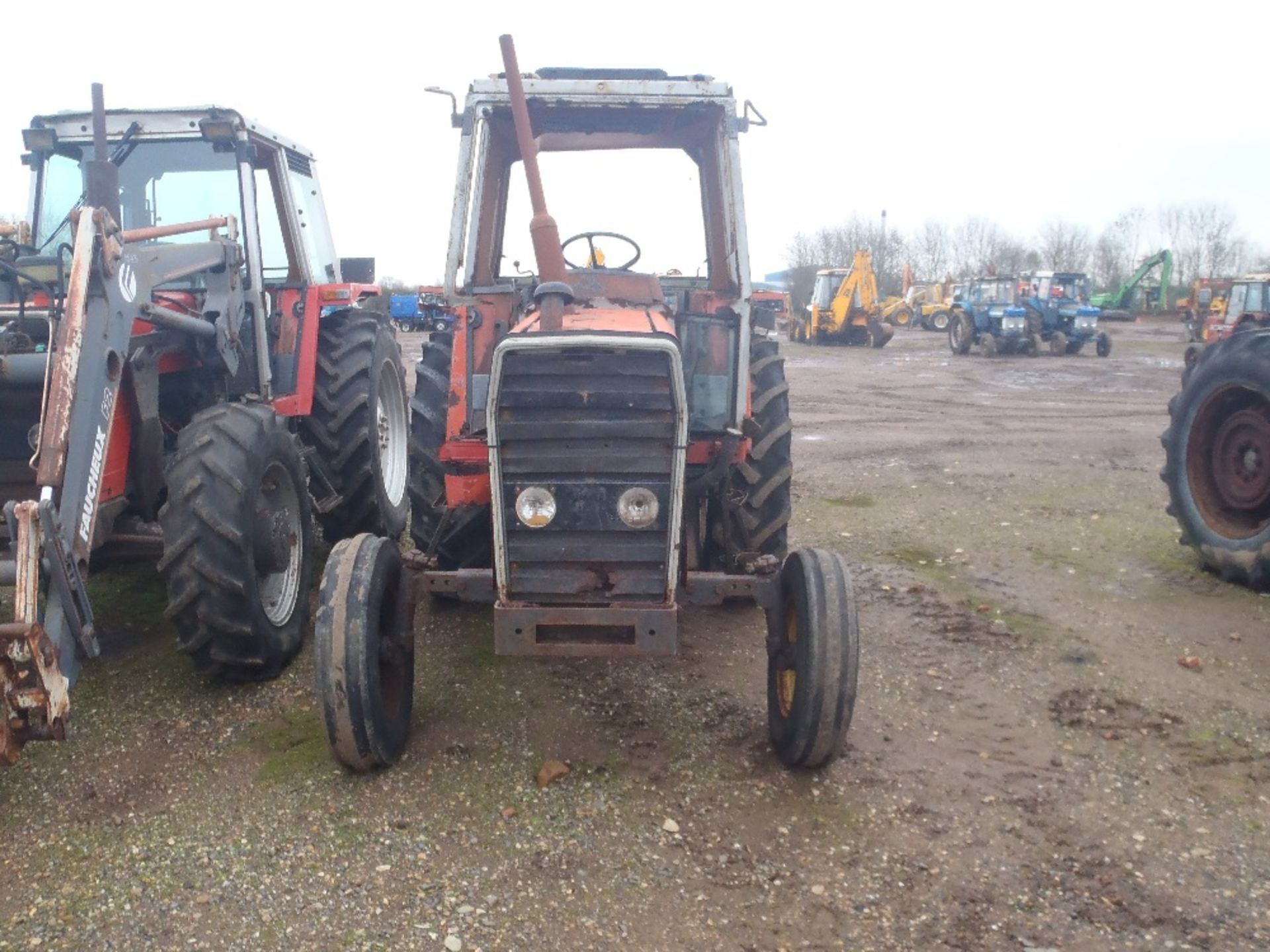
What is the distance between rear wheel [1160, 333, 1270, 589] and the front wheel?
3422mm

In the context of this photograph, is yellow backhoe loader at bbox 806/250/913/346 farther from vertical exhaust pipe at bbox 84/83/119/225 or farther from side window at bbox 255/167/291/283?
vertical exhaust pipe at bbox 84/83/119/225

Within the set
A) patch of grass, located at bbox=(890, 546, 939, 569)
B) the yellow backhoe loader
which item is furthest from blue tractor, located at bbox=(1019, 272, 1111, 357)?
patch of grass, located at bbox=(890, 546, 939, 569)

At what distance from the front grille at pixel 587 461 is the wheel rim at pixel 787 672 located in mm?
493

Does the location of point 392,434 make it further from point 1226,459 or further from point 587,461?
point 1226,459

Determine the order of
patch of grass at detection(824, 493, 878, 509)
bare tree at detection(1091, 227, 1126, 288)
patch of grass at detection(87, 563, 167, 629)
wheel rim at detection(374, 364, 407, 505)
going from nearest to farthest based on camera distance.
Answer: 1. patch of grass at detection(87, 563, 167, 629)
2. wheel rim at detection(374, 364, 407, 505)
3. patch of grass at detection(824, 493, 878, 509)
4. bare tree at detection(1091, 227, 1126, 288)

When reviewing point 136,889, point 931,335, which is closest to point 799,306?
point 931,335

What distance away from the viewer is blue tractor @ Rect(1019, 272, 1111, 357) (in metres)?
25.4

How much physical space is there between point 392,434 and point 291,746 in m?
3.50

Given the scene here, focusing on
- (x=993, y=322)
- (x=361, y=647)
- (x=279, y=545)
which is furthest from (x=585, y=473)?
(x=993, y=322)

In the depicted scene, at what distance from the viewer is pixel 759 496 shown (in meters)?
4.92

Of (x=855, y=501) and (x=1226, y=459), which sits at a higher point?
(x=1226, y=459)


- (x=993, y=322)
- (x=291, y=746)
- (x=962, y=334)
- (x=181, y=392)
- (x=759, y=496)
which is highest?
(x=993, y=322)

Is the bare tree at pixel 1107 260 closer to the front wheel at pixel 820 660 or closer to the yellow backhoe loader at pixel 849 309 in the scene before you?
the yellow backhoe loader at pixel 849 309

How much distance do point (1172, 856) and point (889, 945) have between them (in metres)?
1.09
